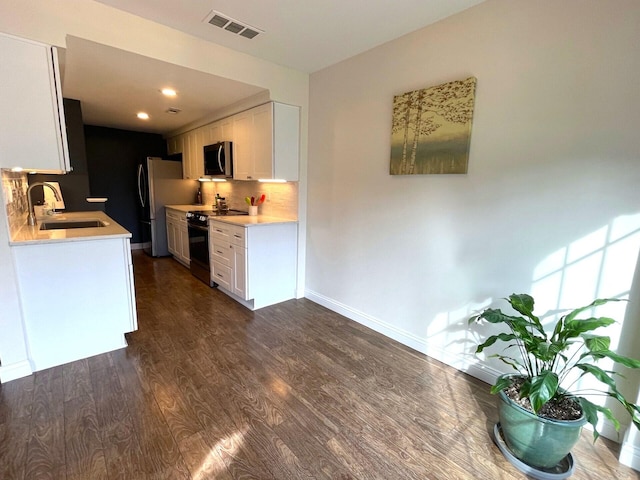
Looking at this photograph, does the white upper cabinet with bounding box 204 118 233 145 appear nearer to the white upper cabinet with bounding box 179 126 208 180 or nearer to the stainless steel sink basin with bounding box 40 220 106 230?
the white upper cabinet with bounding box 179 126 208 180

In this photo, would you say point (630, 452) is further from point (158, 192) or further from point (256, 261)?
point (158, 192)

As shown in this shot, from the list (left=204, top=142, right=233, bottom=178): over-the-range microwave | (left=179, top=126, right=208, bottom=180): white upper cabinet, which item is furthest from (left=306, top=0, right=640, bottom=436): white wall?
(left=179, top=126, right=208, bottom=180): white upper cabinet

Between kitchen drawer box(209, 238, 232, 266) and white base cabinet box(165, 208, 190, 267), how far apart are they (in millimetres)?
887

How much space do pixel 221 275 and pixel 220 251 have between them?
0.30 m

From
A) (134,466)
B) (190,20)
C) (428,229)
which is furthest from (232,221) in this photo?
(134,466)

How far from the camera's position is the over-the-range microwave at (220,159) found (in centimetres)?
402

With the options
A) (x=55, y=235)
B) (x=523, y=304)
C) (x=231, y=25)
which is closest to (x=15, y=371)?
(x=55, y=235)

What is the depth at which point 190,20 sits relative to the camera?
2332 mm

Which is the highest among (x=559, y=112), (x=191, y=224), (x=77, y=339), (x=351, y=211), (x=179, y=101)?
(x=179, y=101)

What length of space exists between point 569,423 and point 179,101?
446 centimetres

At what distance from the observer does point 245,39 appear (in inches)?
103

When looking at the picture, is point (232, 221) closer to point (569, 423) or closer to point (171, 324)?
point (171, 324)

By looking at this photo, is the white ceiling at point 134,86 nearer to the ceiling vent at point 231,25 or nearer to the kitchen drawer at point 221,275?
the ceiling vent at point 231,25

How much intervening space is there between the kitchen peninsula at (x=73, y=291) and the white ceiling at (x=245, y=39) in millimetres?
1436
